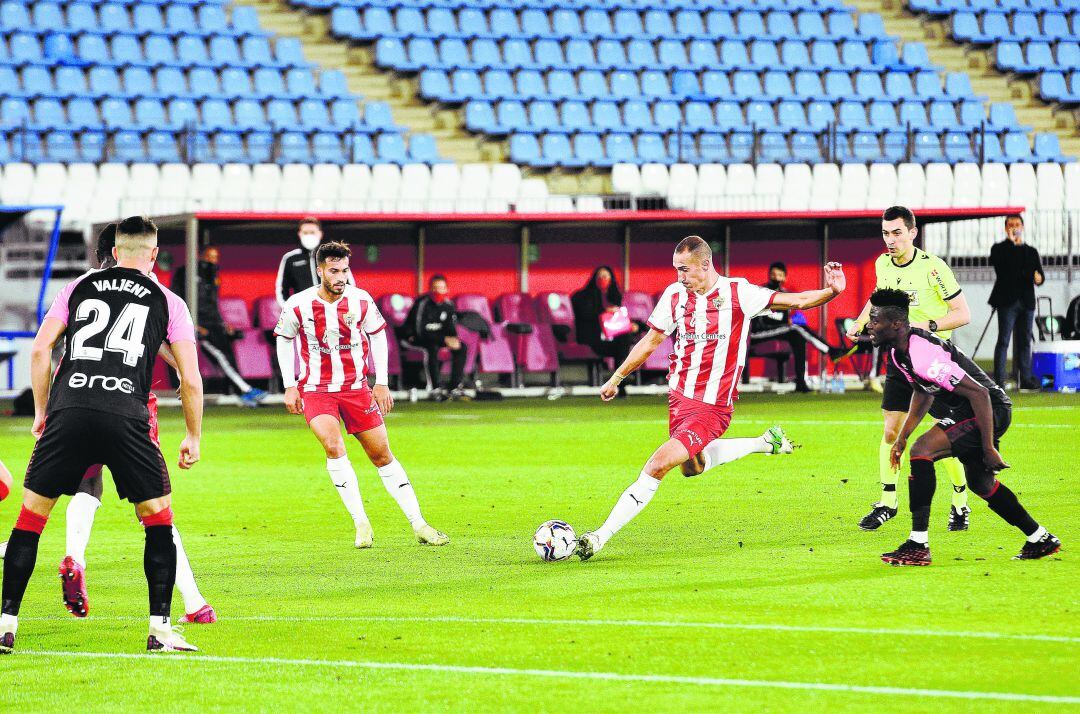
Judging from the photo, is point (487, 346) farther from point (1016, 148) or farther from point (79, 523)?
point (79, 523)

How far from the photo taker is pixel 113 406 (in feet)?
19.5

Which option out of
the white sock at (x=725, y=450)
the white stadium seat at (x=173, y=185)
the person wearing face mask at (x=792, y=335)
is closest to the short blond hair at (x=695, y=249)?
the white sock at (x=725, y=450)

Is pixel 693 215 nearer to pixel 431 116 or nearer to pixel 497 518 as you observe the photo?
pixel 431 116

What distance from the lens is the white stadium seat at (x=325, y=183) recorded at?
24.6 m

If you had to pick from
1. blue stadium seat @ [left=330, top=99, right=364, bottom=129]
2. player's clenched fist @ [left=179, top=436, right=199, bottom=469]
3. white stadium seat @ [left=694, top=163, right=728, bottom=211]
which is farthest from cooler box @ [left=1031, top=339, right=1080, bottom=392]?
player's clenched fist @ [left=179, top=436, right=199, bottom=469]

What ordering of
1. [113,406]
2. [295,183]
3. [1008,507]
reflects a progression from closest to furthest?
[113,406], [1008,507], [295,183]

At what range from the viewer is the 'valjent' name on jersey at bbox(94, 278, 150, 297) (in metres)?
6.03

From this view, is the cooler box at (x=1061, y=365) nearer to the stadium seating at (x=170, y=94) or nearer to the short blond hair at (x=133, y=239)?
the stadium seating at (x=170, y=94)

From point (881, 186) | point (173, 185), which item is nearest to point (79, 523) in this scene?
point (173, 185)

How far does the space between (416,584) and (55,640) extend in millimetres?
1960

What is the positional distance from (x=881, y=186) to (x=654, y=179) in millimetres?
3989

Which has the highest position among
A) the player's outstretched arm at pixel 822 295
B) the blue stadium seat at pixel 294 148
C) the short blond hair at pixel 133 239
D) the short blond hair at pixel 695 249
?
the blue stadium seat at pixel 294 148

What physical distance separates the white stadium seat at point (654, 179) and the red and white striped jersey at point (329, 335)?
57.8ft

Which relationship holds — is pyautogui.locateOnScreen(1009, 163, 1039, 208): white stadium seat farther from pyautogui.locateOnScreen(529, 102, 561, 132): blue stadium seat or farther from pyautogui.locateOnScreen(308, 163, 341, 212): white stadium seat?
pyautogui.locateOnScreen(308, 163, 341, 212): white stadium seat
